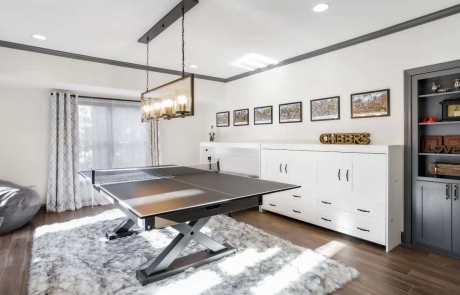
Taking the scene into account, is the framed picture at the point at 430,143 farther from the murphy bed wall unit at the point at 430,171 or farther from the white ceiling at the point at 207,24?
the white ceiling at the point at 207,24

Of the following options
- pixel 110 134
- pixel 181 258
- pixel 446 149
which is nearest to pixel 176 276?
pixel 181 258

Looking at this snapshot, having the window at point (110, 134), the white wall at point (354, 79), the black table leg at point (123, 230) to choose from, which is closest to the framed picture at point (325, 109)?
the white wall at point (354, 79)

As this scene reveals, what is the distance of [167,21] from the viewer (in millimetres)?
3021

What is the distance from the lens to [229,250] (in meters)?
2.83

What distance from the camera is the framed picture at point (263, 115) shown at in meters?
5.04

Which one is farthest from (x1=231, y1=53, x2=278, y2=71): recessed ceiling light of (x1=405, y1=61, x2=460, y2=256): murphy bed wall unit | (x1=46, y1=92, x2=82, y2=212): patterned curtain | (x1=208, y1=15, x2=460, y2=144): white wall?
(x1=46, y1=92, x2=82, y2=212): patterned curtain

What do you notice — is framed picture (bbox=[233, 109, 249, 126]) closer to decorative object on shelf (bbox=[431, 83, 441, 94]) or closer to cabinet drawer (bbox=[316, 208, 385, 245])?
cabinet drawer (bbox=[316, 208, 385, 245])

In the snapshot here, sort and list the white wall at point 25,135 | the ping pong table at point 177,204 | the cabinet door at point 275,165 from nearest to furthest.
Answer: the ping pong table at point 177,204, the cabinet door at point 275,165, the white wall at point 25,135

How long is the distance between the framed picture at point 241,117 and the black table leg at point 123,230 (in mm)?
3127

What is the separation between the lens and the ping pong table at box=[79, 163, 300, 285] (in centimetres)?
187

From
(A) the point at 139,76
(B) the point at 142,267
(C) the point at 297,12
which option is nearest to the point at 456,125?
(C) the point at 297,12

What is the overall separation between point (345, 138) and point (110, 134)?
A: 4.31m

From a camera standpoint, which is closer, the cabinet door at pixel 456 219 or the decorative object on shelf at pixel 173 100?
the decorative object on shelf at pixel 173 100

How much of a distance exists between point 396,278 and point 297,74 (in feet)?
10.7
